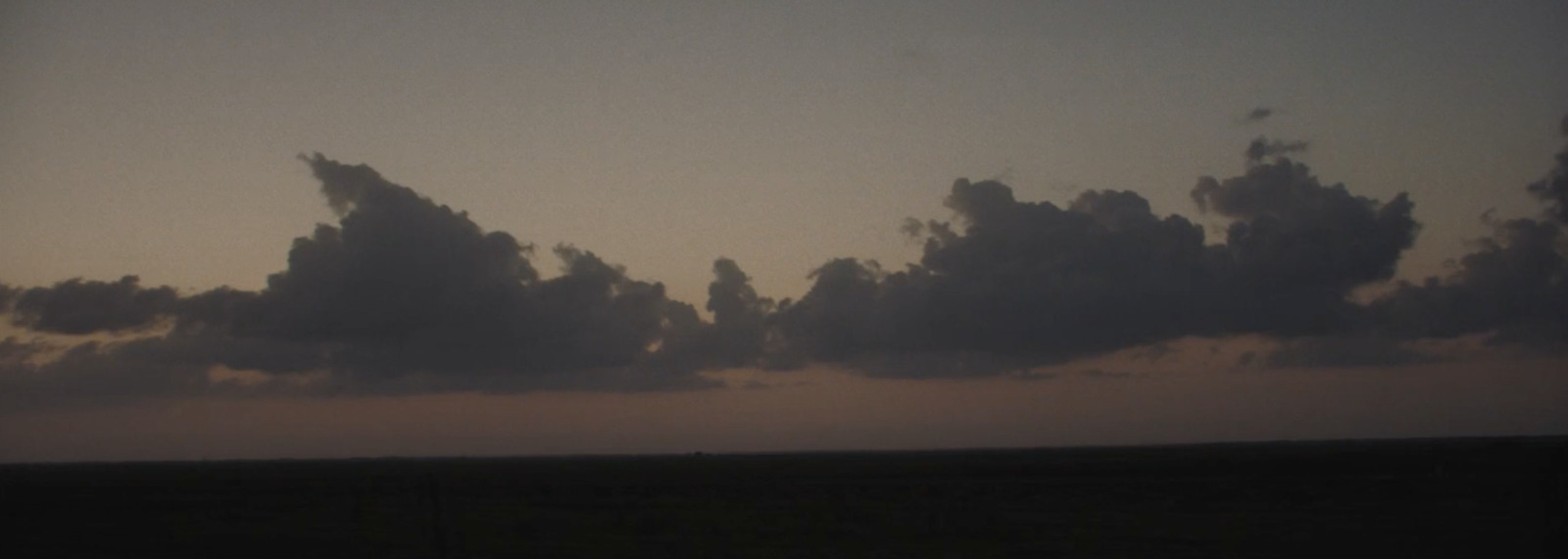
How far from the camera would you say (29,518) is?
45938 mm

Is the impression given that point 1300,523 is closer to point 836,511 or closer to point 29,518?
point 836,511

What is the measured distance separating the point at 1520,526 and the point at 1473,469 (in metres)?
38.5

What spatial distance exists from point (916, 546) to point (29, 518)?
3327 centimetres

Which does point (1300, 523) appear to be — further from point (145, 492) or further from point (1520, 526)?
point (145, 492)

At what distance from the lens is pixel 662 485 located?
72250mm

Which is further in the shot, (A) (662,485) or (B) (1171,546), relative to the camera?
(A) (662,485)

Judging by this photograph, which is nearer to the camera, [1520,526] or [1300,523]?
[1520,526]

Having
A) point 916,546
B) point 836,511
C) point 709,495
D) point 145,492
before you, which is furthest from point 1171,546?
point 145,492

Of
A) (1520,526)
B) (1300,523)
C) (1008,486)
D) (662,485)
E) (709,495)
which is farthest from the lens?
(662,485)

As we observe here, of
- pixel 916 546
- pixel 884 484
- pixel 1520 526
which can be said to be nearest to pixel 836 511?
pixel 916 546

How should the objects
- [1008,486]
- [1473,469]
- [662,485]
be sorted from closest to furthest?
[1008,486] < [1473,469] < [662,485]

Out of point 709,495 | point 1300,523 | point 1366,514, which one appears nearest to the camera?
point 1300,523

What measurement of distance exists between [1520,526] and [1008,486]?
31156mm

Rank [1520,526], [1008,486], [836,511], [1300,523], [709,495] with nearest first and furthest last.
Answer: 1. [1520,526]
2. [1300,523]
3. [836,511]
4. [709,495]
5. [1008,486]
